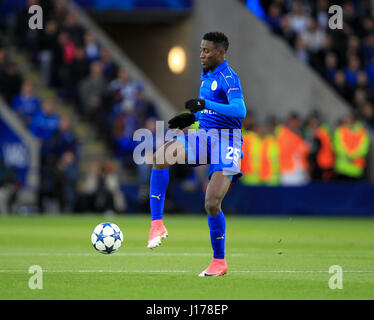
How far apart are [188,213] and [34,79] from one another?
5.77 m

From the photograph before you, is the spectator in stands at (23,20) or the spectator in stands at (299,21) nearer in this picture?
the spectator in stands at (23,20)

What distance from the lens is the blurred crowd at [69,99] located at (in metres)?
22.5

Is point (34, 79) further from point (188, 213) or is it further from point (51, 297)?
point (51, 297)

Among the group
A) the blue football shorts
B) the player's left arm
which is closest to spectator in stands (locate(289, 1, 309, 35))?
the blue football shorts

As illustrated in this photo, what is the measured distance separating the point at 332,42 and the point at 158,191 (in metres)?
18.1

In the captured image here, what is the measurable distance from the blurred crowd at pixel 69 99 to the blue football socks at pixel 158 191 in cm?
1243

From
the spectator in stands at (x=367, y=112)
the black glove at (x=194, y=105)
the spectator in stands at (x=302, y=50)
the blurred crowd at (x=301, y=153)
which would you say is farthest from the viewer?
the spectator in stands at (x=302, y=50)

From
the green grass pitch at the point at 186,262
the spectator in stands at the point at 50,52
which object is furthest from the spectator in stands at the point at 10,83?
the green grass pitch at the point at 186,262

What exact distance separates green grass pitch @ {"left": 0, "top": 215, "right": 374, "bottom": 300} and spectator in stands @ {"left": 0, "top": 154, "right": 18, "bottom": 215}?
2.93 meters

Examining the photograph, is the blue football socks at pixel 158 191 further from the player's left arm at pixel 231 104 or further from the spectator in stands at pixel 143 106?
the spectator in stands at pixel 143 106

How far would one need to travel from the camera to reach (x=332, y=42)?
2698 centimetres

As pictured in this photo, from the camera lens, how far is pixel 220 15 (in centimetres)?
A: 2792

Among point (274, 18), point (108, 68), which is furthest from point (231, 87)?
point (274, 18)
